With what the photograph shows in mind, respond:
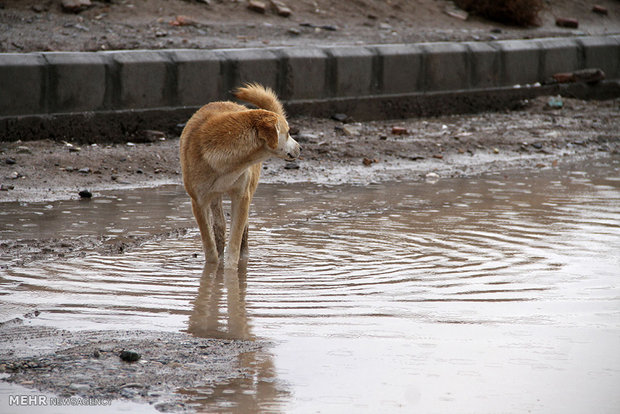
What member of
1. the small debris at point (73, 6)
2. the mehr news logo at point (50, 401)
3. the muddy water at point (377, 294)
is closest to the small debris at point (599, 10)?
the muddy water at point (377, 294)

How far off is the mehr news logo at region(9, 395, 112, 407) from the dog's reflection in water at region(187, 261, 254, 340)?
0.96 meters

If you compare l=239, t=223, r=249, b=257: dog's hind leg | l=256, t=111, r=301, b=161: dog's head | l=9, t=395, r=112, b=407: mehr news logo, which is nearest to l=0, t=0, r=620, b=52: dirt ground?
l=239, t=223, r=249, b=257: dog's hind leg

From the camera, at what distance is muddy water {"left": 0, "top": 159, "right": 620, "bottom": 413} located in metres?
3.77

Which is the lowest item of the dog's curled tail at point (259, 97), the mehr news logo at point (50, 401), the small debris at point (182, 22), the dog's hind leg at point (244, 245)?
the dog's hind leg at point (244, 245)

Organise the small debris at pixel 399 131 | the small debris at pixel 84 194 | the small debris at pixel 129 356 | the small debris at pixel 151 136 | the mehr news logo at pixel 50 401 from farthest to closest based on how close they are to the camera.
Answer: the small debris at pixel 399 131, the small debris at pixel 151 136, the small debris at pixel 84 194, the small debris at pixel 129 356, the mehr news logo at pixel 50 401

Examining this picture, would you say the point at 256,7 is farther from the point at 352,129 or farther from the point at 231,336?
the point at 231,336

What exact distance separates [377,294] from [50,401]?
88.9 inches

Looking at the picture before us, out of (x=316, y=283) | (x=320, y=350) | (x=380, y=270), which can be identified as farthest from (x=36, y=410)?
(x=380, y=270)

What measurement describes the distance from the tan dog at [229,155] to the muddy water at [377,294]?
0.99 feet

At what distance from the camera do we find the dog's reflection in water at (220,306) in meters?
4.52

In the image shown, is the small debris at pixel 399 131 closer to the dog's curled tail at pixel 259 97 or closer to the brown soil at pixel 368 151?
the brown soil at pixel 368 151

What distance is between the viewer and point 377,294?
5.24 m

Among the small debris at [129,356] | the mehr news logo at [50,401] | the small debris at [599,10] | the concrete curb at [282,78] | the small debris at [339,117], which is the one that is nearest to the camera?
the mehr news logo at [50,401]

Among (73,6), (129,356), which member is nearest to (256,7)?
(73,6)
